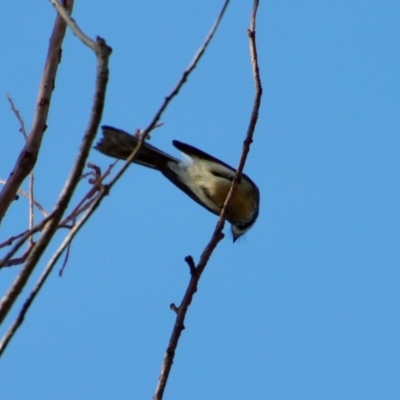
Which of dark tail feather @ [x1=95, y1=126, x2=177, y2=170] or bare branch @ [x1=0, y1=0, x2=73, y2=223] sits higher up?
dark tail feather @ [x1=95, y1=126, x2=177, y2=170]

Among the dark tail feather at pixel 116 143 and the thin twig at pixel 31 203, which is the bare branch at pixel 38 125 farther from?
the dark tail feather at pixel 116 143

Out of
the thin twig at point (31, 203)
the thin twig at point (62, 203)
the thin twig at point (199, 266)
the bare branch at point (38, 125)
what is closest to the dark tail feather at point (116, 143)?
the bare branch at point (38, 125)

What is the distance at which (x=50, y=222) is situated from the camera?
1938mm

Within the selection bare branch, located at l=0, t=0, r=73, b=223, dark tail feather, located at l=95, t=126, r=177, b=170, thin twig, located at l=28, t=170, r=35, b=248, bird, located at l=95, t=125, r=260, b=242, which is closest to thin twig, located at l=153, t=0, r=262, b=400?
thin twig, located at l=28, t=170, r=35, b=248

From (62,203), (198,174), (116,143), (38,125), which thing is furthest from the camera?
(198,174)

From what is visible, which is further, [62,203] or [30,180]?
Result: [30,180]

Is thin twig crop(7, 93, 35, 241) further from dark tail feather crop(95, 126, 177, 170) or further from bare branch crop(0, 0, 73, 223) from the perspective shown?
dark tail feather crop(95, 126, 177, 170)

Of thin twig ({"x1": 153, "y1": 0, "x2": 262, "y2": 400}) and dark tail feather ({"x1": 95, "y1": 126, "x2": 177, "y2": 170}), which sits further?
dark tail feather ({"x1": 95, "y1": 126, "x2": 177, "y2": 170})

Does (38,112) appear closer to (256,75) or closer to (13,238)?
(13,238)

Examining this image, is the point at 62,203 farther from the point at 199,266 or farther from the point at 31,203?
the point at 31,203

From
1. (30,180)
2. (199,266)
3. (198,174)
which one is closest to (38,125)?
(30,180)

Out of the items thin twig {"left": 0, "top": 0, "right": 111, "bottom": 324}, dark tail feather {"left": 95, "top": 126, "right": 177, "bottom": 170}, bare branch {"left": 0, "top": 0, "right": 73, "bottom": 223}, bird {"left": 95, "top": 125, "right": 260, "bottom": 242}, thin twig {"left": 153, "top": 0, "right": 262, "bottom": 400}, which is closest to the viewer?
thin twig {"left": 0, "top": 0, "right": 111, "bottom": 324}

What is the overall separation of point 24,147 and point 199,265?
931 mm

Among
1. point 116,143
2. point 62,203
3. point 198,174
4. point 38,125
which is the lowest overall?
point 62,203
